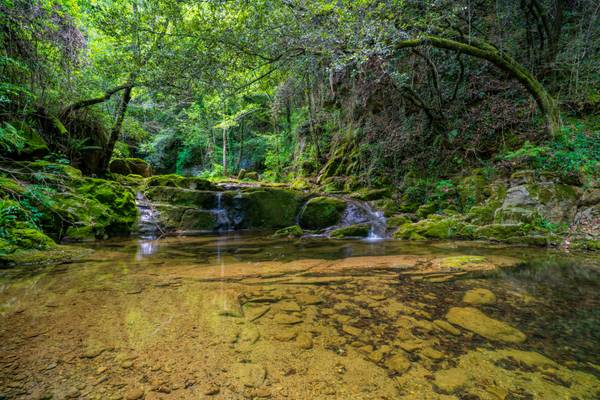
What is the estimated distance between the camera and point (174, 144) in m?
27.1

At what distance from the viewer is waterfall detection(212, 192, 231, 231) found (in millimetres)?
9329

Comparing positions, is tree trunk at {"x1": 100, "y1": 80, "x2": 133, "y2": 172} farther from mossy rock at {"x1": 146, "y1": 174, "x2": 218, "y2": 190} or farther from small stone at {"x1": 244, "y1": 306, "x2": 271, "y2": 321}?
small stone at {"x1": 244, "y1": 306, "x2": 271, "y2": 321}

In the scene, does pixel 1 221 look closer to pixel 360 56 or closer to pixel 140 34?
pixel 140 34

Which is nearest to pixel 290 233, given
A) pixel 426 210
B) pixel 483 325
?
pixel 426 210

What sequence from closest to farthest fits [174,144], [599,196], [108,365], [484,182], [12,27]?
1. [108,365]
2. [12,27]
3. [599,196]
4. [484,182]
5. [174,144]

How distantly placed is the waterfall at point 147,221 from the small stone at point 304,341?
6.64 m

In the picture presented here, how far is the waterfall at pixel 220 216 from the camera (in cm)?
933

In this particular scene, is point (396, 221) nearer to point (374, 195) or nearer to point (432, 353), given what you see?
point (374, 195)

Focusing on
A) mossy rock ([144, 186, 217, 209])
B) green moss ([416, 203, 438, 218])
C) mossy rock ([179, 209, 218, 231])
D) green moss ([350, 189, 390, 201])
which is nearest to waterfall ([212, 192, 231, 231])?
mossy rock ([179, 209, 218, 231])

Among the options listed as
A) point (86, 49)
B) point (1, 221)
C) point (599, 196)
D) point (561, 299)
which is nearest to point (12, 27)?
point (86, 49)

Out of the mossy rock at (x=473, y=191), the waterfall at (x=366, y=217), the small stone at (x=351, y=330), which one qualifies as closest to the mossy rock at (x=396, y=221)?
the waterfall at (x=366, y=217)

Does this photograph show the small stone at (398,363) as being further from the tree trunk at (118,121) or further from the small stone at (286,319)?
the tree trunk at (118,121)

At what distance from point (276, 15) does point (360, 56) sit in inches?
99.4

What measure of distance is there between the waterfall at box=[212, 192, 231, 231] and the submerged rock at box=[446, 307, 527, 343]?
8060 millimetres
